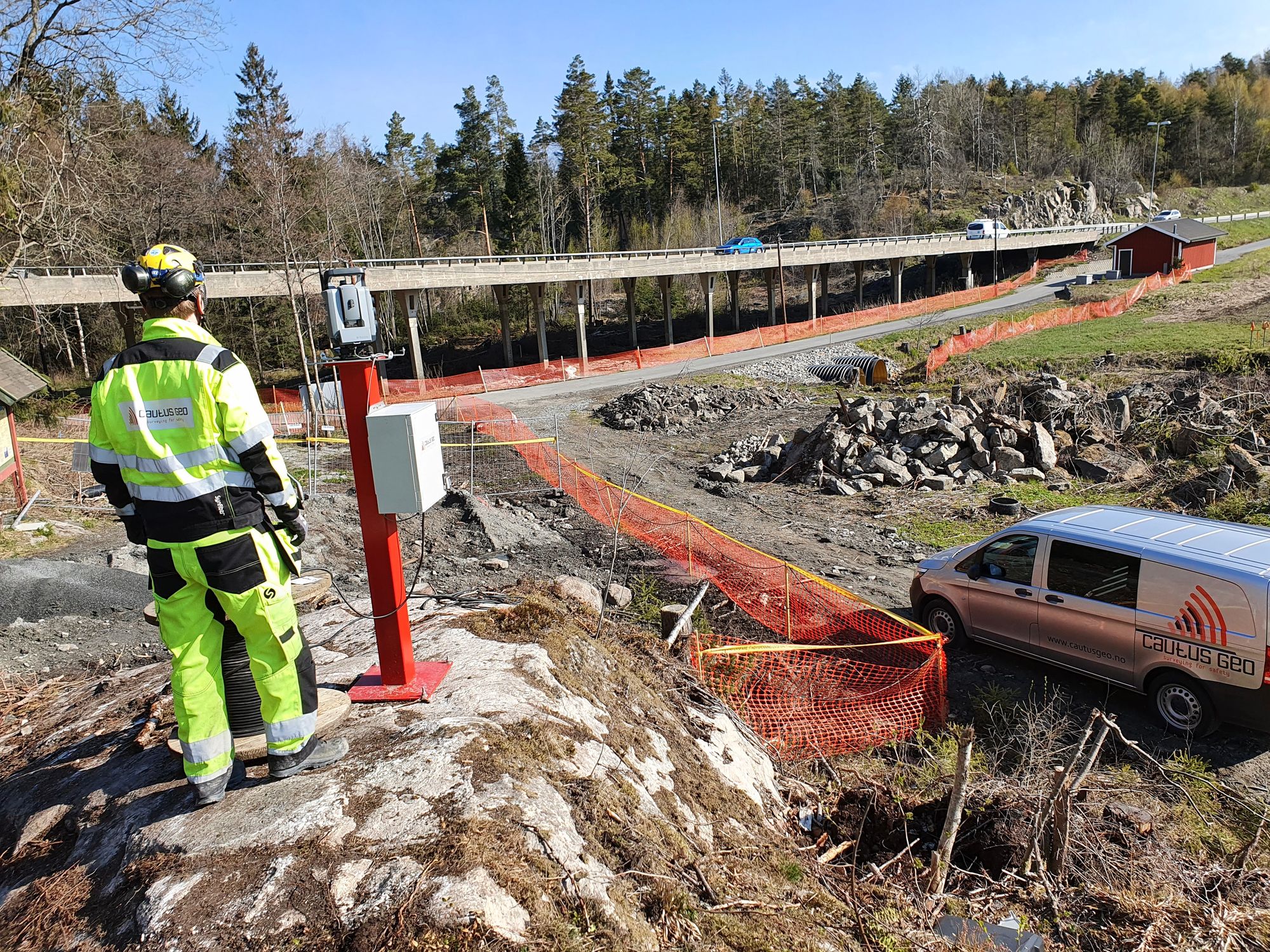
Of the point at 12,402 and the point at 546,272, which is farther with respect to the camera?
the point at 546,272

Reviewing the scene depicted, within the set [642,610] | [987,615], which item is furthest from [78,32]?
[987,615]

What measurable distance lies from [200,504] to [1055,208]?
8879cm

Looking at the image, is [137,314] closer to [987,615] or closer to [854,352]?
[854,352]

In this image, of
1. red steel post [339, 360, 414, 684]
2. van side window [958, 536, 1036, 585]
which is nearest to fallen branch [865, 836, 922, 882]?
red steel post [339, 360, 414, 684]

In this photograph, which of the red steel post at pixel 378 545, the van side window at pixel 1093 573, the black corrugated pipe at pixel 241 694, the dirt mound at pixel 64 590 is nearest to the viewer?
the black corrugated pipe at pixel 241 694

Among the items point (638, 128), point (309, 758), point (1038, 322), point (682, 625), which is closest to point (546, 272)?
point (1038, 322)

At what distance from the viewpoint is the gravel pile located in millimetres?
30859

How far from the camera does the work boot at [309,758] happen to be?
3.69m

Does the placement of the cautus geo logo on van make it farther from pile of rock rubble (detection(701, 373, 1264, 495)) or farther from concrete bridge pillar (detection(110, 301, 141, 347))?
concrete bridge pillar (detection(110, 301, 141, 347))

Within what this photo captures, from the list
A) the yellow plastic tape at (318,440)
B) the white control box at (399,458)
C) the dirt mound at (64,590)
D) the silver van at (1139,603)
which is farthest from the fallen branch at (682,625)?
the yellow plastic tape at (318,440)

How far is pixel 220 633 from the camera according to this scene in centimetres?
367

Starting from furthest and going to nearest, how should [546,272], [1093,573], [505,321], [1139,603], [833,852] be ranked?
[505,321]
[546,272]
[1093,573]
[1139,603]
[833,852]

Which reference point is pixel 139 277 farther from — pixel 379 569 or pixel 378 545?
pixel 379 569

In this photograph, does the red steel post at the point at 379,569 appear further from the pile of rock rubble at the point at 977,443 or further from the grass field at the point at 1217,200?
the grass field at the point at 1217,200
